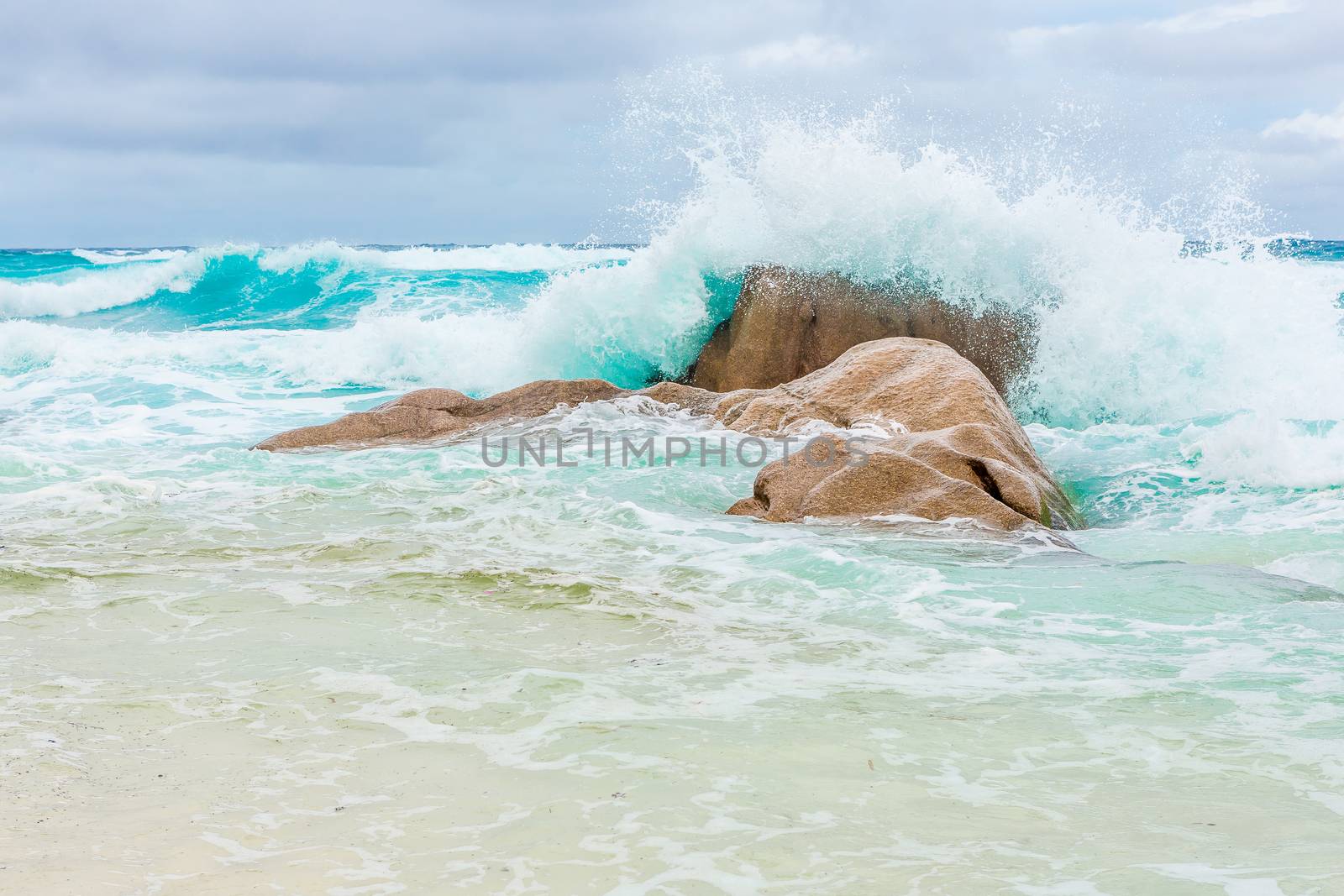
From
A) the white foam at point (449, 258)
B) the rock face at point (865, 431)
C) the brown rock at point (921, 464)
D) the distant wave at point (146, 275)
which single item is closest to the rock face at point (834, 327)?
the rock face at point (865, 431)

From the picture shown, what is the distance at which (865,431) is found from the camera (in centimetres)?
762

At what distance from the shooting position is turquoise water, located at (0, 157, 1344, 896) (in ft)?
8.19

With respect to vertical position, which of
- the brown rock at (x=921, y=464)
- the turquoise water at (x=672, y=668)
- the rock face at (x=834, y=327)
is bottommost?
the turquoise water at (x=672, y=668)

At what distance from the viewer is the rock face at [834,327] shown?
10742mm

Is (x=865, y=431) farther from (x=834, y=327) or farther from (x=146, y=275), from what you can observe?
(x=146, y=275)

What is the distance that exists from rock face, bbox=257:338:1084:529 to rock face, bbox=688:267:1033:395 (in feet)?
4.24

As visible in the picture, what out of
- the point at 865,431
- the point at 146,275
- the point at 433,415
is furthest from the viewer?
the point at 146,275

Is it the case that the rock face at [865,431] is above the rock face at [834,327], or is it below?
below

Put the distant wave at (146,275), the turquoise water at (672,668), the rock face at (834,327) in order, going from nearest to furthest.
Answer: the turquoise water at (672,668), the rock face at (834,327), the distant wave at (146,275)

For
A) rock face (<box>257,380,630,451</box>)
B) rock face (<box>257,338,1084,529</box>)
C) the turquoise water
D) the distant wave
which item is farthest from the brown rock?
the distant wave

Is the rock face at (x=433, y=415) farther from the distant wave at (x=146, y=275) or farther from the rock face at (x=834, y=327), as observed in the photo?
the distant wave at (x=146, y=275)

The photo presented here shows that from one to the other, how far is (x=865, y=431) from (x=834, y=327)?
3.44 meters

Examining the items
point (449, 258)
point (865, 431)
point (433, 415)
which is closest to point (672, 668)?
point (865, 431)

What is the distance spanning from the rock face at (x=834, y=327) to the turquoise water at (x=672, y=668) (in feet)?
2.42
